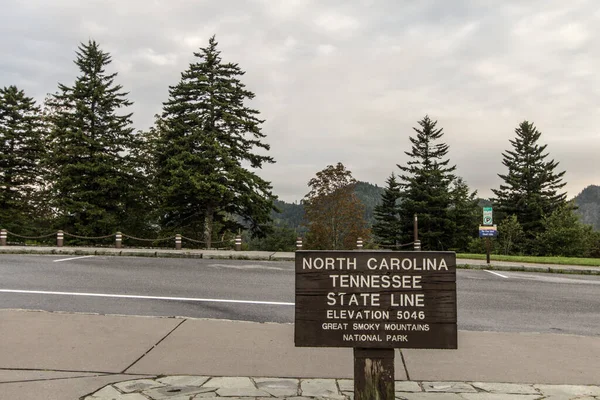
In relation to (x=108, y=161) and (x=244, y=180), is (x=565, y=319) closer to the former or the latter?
(x=244, y=180)

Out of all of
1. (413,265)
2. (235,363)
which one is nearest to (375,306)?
(413,265)

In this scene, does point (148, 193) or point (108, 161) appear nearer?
point (108, 161)

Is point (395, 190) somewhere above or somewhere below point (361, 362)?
above

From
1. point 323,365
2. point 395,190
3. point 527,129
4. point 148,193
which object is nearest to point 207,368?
point 323,365

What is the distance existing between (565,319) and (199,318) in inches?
235

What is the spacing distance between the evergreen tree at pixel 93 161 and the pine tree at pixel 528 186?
147ft

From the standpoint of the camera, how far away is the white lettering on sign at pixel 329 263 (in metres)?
3.23

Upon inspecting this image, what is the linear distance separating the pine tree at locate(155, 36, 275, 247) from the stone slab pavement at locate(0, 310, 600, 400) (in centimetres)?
2259

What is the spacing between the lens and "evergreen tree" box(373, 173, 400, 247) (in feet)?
188

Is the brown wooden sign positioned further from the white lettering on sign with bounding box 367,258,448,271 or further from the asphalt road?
the asphalt road

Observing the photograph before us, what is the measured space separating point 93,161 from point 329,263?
32.8 meters

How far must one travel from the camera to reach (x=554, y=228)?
41312mm

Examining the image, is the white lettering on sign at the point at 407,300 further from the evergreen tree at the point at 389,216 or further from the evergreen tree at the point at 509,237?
the evergreen tree at the point at 389,216

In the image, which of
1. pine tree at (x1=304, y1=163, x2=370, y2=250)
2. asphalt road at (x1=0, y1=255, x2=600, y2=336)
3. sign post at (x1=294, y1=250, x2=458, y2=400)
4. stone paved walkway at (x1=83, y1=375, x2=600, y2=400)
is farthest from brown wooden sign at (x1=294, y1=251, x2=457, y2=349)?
pine tree at (x1=304, y1=163, x2=370, y2=250)
